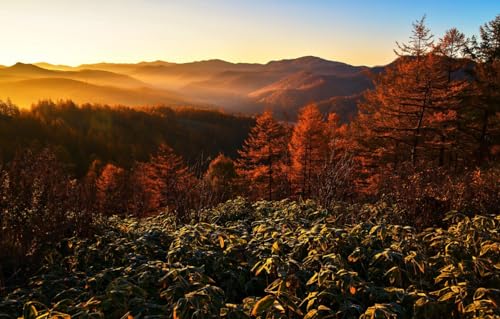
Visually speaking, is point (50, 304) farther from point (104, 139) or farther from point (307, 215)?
point (104, 139)

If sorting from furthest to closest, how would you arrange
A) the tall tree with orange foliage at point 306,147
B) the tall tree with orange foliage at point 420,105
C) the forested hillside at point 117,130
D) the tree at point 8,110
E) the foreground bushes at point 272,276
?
the tree at point 8,110
the forested hillside at point 117,130
the tall tree with orange foliage at point 306,147
the tall tree with orange foliage at point 420,105
the foreground bushes at point 272,276

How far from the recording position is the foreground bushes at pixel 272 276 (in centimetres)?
295

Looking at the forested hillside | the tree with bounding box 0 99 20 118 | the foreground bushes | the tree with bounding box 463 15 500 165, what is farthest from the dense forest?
the tree with bounding box 0 99 20 118

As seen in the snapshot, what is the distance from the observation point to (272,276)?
154 inches

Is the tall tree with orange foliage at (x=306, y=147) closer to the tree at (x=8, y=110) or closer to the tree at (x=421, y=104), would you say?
the tree at (x=421, y=104)

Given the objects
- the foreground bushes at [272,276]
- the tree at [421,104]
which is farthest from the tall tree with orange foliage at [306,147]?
the foreground bushes at [272,276]

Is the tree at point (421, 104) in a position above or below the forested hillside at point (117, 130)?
above

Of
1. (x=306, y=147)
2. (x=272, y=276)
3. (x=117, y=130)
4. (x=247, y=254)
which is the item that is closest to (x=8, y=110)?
(x=117, y=130)

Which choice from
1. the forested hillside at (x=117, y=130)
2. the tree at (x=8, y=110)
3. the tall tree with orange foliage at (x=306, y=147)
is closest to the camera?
the tall tree with orange foliage at (x=306, y=147)

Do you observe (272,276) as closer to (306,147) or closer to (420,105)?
(420,105)

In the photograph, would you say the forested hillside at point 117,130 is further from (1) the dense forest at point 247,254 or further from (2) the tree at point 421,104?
(1) the dense forest at point 247,254

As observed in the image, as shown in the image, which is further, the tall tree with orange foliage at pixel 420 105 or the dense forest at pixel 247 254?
the tall tree with orange foliage at pixel 420 105

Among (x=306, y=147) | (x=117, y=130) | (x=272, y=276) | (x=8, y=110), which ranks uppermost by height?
(x=8, y=110)

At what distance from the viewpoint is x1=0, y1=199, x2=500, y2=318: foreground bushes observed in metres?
2.95
